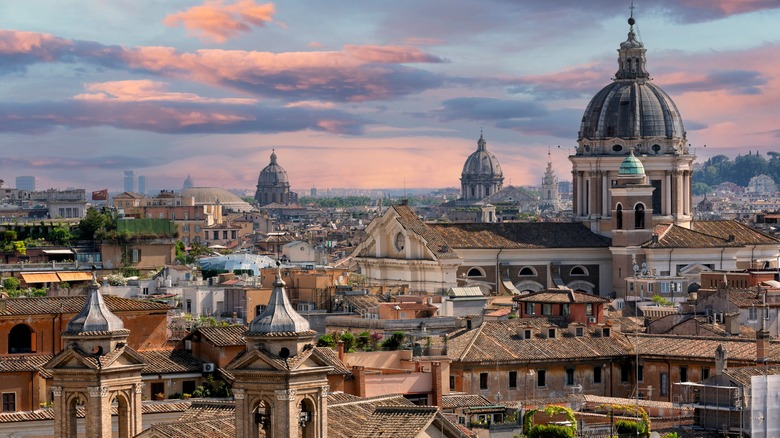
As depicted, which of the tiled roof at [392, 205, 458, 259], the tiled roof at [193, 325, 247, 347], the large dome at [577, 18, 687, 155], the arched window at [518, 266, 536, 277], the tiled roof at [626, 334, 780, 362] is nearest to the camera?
the tiled roof at [193, 325, 247, 347]

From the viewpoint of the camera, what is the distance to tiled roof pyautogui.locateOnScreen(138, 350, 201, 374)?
40.2 meters

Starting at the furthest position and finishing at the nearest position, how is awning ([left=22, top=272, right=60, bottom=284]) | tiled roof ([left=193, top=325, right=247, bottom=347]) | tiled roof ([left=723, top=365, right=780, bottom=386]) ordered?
1. awning ([left=22, top=272, right=60, bottom=284])
2. tiled roof ([left=723, top=365, right=780, bottom=386])
3. tiled roof ([left=193, top=325, right=247, bottom=347])

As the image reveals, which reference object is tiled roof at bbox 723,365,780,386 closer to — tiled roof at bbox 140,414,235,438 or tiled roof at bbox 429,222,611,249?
tiled roof at bbox 140,414,235,438

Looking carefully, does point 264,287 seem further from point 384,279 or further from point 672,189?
point 672,189

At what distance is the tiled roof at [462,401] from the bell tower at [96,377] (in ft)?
40.2

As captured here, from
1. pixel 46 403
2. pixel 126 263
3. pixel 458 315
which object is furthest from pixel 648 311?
pixel 126 263

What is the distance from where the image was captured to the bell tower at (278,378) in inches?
1035

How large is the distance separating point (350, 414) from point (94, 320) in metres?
4.24

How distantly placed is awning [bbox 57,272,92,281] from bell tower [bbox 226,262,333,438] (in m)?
52.9

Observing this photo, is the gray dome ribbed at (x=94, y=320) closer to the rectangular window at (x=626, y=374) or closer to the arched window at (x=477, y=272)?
the rectangular window at (x=626, y=374)

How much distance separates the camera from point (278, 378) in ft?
86.3

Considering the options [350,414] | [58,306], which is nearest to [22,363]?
[58,306]

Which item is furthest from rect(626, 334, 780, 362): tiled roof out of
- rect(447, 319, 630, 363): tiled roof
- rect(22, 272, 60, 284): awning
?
rect(22, 272, 60, 284): awning

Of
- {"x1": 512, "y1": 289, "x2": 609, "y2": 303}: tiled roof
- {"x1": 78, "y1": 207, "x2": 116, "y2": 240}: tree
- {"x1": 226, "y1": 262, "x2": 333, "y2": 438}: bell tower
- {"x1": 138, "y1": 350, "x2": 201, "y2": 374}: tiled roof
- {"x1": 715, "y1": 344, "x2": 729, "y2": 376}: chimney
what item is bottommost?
{"x1": 715, "y1": 344, "x2": 729, "y2": 376}: chimney
